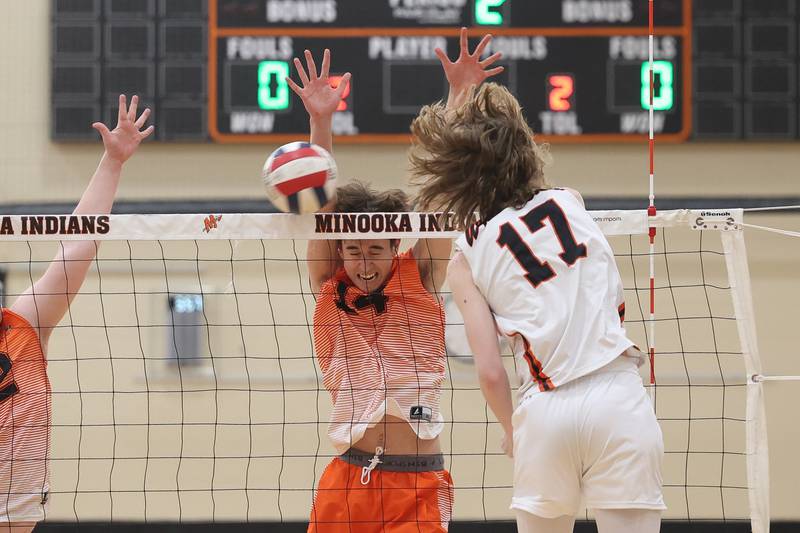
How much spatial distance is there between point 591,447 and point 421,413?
3.72ft

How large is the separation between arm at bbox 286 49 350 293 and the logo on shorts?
517 mm

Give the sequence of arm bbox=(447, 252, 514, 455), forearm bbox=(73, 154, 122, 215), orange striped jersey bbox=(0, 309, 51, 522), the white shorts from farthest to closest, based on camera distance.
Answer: forearm bbox=(73, 154, 122, 215)
orange striped jersey bbox=(0, 309, 51, 522)
arm bbox=(447, 252, 514, 455)
the white shorts

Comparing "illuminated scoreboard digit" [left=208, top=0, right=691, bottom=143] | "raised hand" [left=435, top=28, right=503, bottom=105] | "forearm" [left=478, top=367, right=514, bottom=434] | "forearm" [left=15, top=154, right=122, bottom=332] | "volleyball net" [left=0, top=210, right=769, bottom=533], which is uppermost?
"illuminated scoreboard digit" [left=208, top=0, right=691, bottom=143]

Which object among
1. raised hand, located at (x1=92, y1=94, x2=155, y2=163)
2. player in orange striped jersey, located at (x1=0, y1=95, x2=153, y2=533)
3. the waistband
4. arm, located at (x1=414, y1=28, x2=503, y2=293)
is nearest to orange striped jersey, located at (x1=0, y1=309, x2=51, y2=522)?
player in orange striped jersey, located at (x1=0, y1=95, x2=153, y2=533)

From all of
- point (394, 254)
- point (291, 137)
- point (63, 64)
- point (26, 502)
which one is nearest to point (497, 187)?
point (394, 254)

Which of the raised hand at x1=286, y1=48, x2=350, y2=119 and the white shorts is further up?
the raised hand at x1=286, y1=48, x2=350, y2=119

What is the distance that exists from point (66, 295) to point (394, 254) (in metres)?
1.08

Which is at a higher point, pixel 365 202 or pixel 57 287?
pixel 365 202

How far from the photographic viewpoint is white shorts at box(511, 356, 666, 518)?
2.25 metres

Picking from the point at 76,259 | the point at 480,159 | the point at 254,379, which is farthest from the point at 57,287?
the point at 254,379

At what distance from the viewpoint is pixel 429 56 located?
645 centimetres

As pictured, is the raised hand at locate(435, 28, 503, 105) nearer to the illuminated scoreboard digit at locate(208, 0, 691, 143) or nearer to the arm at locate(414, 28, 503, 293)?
the arm at locate(414, 28, 503, 293)

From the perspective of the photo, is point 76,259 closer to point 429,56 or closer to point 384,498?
point 384,498

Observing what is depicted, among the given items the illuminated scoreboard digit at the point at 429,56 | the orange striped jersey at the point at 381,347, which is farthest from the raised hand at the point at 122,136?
the illuminated scoreboard digit at the point at 429,56
